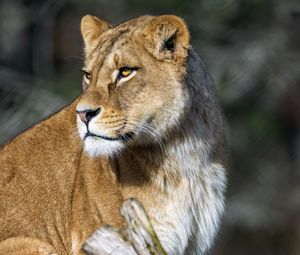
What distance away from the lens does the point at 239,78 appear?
1074 centimetres

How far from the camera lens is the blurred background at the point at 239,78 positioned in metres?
10.5

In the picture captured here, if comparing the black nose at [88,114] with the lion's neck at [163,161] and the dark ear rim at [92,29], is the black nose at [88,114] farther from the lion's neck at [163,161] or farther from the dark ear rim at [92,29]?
the dark ear rim at [92,29]

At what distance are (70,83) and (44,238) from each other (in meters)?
5.39

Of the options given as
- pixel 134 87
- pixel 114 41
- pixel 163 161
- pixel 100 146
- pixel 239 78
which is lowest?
pixel 239 78

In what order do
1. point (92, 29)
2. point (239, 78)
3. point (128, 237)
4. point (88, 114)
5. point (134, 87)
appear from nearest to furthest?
point (128, 237) → point (88, 114) → point (134, 87) → point (92, 29) → point (239, 78)

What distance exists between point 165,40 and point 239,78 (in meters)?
5.76

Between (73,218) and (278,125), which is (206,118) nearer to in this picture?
(73,218)

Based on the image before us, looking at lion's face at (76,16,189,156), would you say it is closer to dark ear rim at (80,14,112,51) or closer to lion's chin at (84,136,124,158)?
lion's chin at (84,136,124,158)

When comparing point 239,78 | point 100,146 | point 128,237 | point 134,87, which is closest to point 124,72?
point 134,87

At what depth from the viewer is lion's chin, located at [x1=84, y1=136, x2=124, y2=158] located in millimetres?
4879

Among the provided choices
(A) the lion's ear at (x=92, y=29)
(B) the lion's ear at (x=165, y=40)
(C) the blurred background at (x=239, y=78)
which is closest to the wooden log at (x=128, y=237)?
(B) the lion's ear at (x=165, y=40)

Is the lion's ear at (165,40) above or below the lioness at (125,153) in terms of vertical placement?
above

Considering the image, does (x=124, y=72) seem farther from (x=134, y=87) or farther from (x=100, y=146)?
(x=100, y=146)

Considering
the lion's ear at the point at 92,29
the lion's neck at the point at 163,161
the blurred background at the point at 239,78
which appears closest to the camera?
the lion's neck at the point at 163,161
